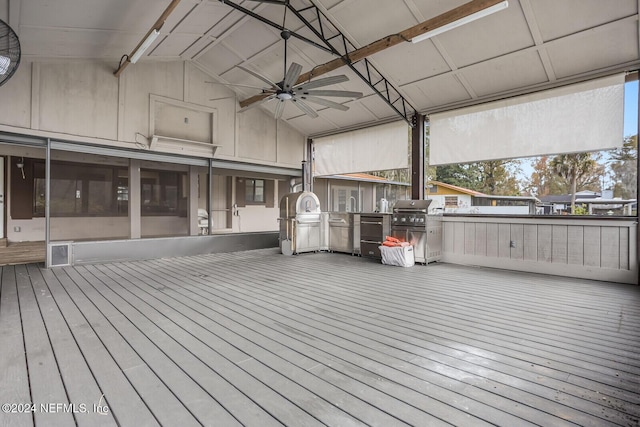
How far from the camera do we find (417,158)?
7160 millimetres

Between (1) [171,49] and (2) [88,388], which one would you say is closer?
(2) [88,388]

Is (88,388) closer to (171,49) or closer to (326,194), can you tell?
(171,49)

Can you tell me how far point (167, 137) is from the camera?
721 centimetres

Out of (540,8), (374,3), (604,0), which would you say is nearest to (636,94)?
(604,0)

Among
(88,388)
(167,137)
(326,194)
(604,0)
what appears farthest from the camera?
(326,194)

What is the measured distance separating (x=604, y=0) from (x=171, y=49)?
Answer: 7414 millimetres

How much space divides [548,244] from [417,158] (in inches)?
117

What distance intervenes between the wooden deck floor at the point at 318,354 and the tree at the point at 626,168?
155 cm

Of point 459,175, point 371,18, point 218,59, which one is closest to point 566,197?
point 459,175

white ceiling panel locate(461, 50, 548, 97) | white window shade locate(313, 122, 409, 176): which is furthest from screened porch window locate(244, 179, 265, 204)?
white ceiling panel locate(461, 50, 548, 97)

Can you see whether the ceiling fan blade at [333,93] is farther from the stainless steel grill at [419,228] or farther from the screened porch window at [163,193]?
the screened porch window at [163,193]

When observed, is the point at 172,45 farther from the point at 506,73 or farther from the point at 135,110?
the point at 506,73

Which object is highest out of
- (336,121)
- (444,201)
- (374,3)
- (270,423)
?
(374,3)

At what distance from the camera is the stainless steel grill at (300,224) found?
7973mm
